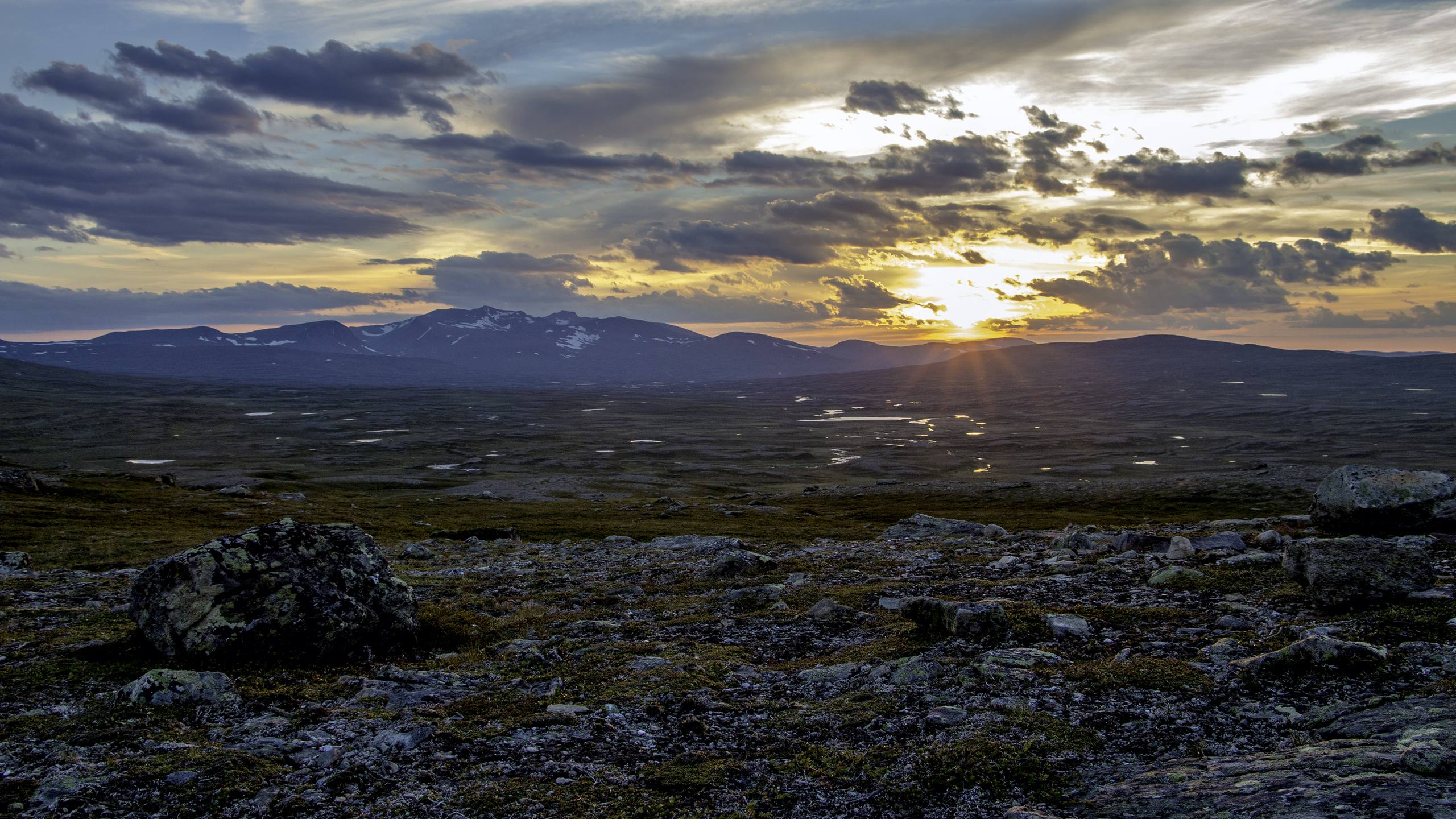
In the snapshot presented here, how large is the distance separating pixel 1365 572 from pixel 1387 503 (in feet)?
41.6

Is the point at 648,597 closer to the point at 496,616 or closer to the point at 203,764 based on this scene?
the point at 496,616

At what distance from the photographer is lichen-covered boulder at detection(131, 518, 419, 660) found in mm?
12344

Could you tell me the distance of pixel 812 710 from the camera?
10469mm

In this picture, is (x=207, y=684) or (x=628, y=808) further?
(x=207, y=684)

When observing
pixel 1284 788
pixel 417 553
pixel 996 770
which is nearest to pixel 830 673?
pixel 996 770

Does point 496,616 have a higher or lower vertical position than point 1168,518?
higher

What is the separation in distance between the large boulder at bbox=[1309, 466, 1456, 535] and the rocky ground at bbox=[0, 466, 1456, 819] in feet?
15.0

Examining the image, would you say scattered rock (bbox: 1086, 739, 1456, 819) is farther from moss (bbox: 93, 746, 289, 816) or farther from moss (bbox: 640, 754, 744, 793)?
moss (bbox: 93, 746, 289, 816)

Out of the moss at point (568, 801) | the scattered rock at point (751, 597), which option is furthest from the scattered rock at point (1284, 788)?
the scattered rock at point (751, 597)

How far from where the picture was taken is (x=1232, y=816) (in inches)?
245

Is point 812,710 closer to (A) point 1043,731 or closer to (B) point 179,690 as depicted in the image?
(A) point 1043,731

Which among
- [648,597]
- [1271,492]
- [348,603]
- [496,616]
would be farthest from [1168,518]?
[348,603]

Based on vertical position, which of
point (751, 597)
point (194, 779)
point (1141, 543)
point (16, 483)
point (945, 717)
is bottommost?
point (16, 483)

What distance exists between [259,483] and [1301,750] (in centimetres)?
11640
